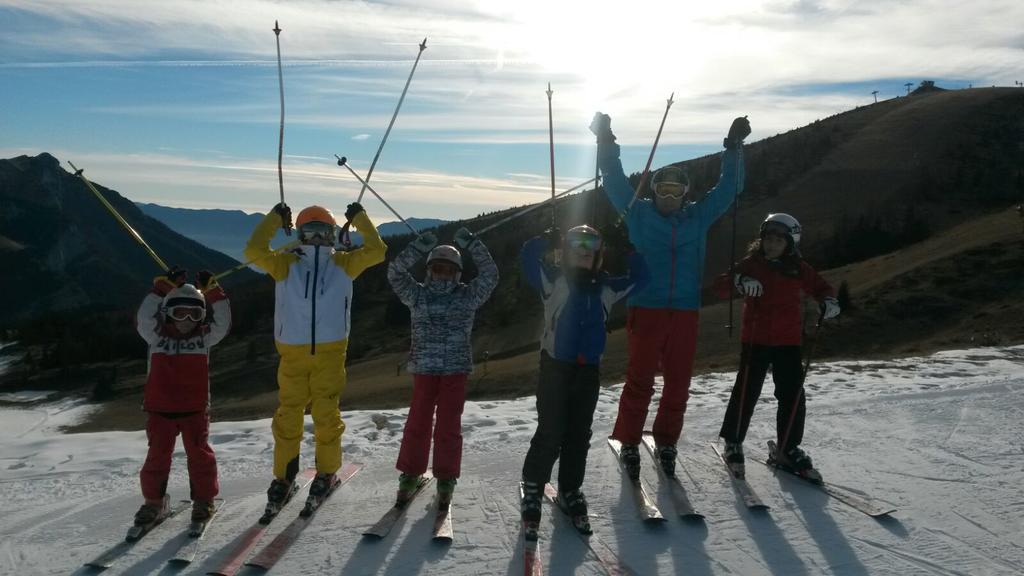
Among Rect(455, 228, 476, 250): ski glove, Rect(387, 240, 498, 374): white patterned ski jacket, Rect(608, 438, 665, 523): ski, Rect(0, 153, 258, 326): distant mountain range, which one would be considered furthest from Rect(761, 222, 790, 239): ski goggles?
Rect(0, 153, 258, 326): distant mountain range

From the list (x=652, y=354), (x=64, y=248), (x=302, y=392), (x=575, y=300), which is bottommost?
(x=302, y=392)

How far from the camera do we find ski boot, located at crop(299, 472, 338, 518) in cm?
553

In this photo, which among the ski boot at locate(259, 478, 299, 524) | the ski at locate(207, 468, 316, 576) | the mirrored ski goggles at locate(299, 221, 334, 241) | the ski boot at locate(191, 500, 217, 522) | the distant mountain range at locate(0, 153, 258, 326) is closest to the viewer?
the ski at locate(207, 468, 316, 576)

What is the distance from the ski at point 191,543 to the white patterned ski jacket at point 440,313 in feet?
5.64

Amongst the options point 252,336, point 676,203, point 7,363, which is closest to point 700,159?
point 252,336

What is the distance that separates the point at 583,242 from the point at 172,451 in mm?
3118

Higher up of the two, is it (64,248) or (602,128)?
(64,248)

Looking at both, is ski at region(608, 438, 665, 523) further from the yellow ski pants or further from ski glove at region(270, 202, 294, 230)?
ski glove at region(270, 202, 294, 230)

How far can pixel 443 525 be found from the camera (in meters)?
5.27

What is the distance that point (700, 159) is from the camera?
72.1m

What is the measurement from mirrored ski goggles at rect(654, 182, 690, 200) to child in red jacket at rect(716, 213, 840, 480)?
79 centimetres

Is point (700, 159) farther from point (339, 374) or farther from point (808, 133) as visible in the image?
point (339, 374)

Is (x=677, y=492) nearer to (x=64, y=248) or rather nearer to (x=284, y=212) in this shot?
(x=284, y=212)

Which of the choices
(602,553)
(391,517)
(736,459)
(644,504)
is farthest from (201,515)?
(736,459)
